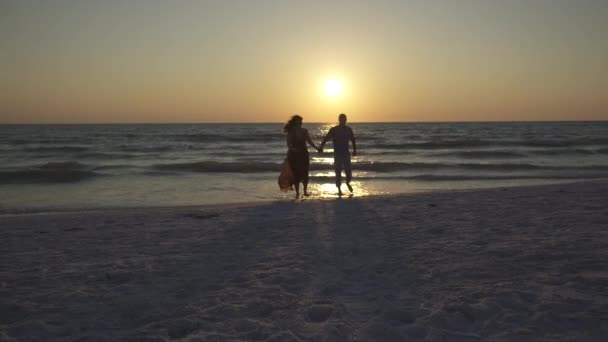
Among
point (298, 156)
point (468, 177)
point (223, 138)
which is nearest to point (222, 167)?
point (468, 177)

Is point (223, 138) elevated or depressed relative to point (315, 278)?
elevated

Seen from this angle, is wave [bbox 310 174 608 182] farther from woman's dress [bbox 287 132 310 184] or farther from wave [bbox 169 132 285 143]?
wave [bbox 169 132 285 143]

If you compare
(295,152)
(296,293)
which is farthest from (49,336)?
(295,152)

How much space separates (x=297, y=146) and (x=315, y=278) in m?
5.67

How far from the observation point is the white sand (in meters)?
2.93

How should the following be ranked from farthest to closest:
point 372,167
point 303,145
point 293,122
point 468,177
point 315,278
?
point 372,167 < point 468,177 < point 303,145 < point 293,122 < point 315,278

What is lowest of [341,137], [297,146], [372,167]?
[372,167]

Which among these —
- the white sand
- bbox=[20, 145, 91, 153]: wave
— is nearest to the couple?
the white sand

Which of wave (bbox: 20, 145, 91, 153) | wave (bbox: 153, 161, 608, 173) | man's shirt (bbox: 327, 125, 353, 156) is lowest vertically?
wave (bbox: 153, 161, 608, 173)

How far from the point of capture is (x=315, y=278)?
12.9 feet

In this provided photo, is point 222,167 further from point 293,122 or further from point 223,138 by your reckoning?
point 223,138

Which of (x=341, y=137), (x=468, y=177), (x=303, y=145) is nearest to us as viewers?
(x=303, y=145)

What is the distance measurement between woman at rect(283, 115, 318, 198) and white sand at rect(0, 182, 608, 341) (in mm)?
2758

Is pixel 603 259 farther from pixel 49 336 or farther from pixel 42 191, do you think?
pixel 42 191
